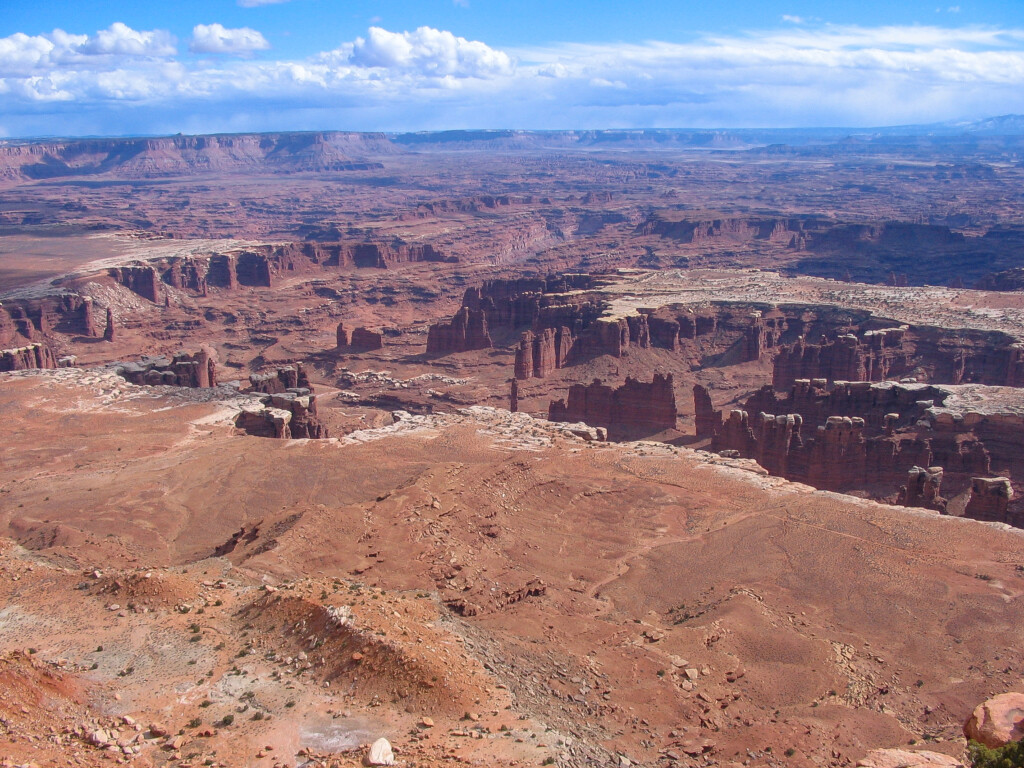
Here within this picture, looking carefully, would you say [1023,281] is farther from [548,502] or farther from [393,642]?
[393,642]

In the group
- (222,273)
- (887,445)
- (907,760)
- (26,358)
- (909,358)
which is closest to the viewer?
(907,760)

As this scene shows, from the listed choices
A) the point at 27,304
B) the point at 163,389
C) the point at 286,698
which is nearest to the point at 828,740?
the point at 286,698

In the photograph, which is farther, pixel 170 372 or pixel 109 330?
pixel 109 330

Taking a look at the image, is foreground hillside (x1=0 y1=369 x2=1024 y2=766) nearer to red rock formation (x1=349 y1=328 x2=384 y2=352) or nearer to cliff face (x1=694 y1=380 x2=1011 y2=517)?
cliff face (x1=694 y1=380 x2=1011 y2=517)

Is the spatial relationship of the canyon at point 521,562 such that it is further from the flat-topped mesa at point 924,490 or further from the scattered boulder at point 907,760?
the scattered boulder at point 907,760

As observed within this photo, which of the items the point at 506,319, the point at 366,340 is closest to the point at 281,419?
the point at 366,340

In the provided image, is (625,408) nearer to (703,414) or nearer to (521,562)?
(703,414)

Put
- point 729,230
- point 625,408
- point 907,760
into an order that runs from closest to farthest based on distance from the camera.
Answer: point 907,760
point 625,408
point 729,230
